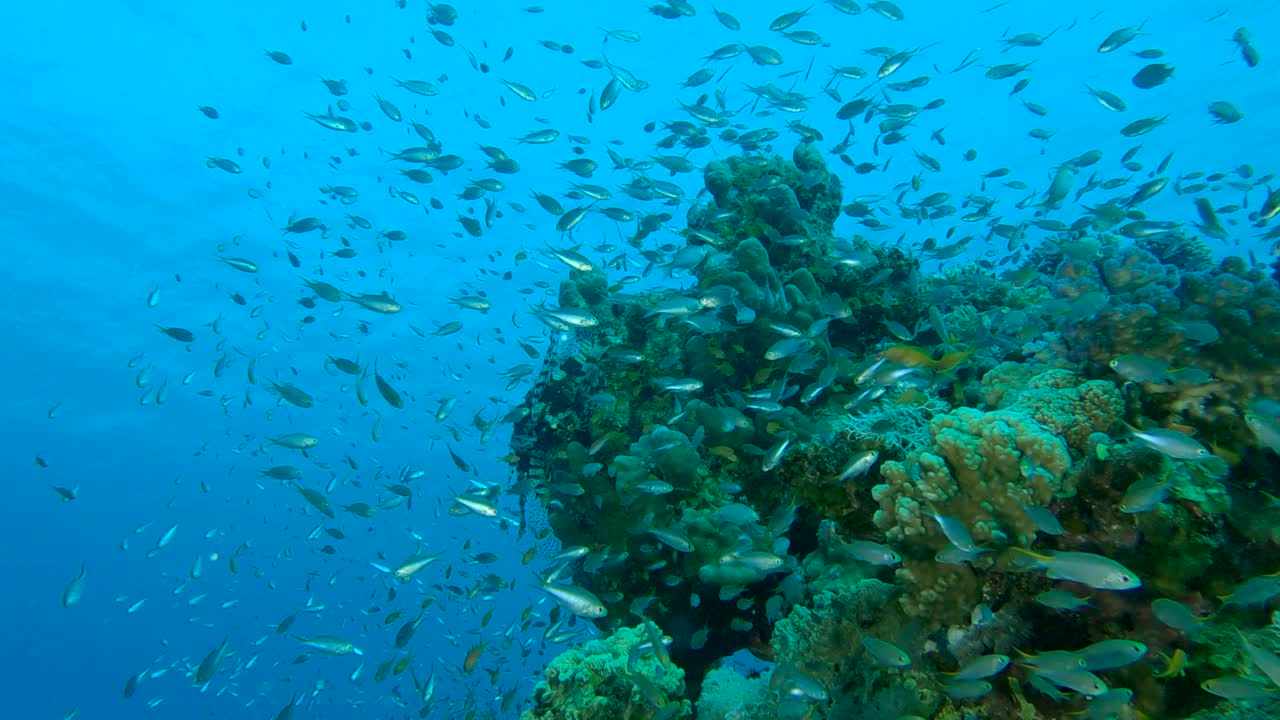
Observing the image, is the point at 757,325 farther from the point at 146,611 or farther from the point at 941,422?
the point at 146,611

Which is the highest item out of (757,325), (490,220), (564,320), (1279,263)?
(1279,263)

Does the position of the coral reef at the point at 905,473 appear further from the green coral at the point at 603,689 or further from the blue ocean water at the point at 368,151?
the blue ocean water at the point at 368,151

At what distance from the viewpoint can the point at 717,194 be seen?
27.0ft

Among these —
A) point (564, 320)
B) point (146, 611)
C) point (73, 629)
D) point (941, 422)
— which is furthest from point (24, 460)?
point (941, 422)

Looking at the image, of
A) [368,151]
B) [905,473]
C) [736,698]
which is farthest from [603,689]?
[368,151]

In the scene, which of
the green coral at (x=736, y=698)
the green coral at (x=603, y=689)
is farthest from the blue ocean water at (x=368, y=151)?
the green coral at (x=603, y=689)

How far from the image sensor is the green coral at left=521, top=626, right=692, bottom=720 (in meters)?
4.60

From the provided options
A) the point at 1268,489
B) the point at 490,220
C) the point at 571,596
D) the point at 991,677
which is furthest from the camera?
the point at 490,220

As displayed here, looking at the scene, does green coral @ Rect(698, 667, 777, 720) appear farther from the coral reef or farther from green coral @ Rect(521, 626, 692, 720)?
green coral @ Rect(521, 626, 692, 720)

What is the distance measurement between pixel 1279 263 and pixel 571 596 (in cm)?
729

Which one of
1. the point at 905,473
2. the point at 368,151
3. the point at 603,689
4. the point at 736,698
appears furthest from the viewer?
the point at 368,151

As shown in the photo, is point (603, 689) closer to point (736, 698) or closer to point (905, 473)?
point (736, 698)

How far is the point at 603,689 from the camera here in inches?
185

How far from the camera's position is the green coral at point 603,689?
181 inches
